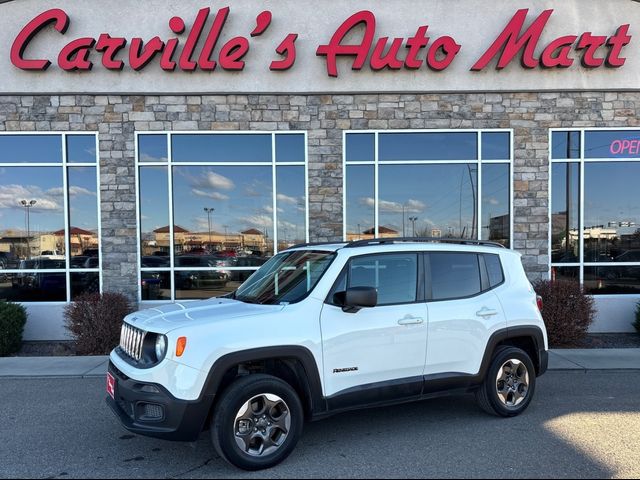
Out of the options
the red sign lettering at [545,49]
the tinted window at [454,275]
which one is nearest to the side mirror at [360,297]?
the tinted window at [454,275]

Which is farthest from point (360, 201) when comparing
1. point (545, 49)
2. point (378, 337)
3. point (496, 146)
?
point (378, 337)

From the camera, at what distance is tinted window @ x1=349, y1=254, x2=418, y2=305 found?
14.7 feet

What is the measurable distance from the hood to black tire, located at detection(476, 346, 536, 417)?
2.31 m

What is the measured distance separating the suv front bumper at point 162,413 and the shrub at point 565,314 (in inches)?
270

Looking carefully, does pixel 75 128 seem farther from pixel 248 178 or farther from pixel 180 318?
pixel 180 318

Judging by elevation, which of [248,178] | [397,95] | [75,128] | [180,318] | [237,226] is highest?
[397,95]

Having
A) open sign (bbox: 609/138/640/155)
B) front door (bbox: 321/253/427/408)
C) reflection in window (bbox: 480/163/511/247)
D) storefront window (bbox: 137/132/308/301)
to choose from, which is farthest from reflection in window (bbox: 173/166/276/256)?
open sign (bbox: 609/138/640/155)

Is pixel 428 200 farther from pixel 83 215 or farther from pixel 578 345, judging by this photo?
pixel 83 215

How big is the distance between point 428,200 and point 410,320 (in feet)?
19.4

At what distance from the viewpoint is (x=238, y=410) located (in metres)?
3.76

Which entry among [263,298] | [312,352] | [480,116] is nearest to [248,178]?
[480,116]

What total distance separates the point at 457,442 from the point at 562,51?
8405 millimetres

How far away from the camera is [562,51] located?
31.6ft

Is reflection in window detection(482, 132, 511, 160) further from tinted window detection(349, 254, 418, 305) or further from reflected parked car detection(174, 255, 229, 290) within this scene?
tinted window detection(349, 254, 418, 305)
